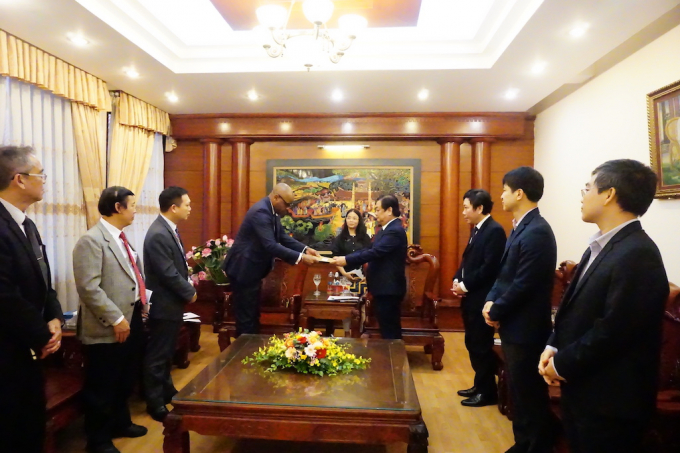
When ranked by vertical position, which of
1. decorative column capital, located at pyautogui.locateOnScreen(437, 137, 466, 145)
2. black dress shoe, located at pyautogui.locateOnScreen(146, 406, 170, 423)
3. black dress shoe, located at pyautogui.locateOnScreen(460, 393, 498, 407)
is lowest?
black dress shoe, located at pyautogui.locateOnScreen(460, 393, 498, 407)

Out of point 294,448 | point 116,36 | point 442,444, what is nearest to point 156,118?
point 116,36

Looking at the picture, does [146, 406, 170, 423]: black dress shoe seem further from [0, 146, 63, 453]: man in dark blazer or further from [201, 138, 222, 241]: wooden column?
[201, 138, 222, 241]: wooden column

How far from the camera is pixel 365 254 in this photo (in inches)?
134

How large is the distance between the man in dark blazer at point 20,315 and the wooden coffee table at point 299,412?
1.82 feet

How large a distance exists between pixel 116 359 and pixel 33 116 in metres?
2.38

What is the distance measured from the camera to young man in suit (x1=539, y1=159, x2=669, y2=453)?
4.58ft

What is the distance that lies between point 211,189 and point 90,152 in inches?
65.1

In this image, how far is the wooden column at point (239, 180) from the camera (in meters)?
5.39

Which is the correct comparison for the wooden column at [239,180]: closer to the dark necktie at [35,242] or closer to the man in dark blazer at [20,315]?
the dark necktie at [35,242]

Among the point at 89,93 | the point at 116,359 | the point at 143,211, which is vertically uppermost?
the point at 89,93

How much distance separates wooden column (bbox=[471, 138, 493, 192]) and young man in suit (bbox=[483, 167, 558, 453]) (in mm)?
2981

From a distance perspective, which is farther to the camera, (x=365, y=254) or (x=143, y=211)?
(x=143, y=211)

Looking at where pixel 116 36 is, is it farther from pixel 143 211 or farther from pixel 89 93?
pixel 143 211

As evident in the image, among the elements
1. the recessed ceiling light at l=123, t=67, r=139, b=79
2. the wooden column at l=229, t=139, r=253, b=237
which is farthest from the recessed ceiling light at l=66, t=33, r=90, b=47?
the wooden column at l=229, t=139, r=253, b=237
